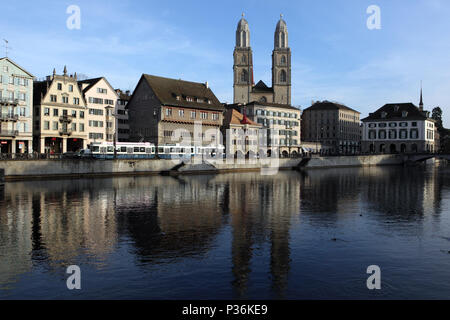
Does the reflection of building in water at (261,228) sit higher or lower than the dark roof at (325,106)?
lower

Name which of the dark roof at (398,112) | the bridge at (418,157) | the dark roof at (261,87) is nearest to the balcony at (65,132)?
the dark roof at (261,87)

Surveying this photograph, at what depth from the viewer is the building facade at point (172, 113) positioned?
280 feet

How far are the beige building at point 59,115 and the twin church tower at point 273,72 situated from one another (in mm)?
79798

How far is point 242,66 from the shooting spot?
516ft

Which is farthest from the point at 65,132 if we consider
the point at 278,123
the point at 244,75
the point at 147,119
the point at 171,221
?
the point at 244,75

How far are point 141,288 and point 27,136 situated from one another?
A: 67843mm

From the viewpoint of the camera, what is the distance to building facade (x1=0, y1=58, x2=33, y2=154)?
71.4 meters

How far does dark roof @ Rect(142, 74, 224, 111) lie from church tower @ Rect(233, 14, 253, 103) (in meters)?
56.6

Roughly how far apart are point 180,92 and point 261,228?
68497 millimetres

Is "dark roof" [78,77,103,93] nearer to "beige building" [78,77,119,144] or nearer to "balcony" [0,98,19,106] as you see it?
"beige building" [78,77,119,144]

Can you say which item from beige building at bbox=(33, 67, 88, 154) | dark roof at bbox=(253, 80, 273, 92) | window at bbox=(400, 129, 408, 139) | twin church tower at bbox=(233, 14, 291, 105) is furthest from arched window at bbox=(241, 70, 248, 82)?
beige building at bbox=(33, 67, 88, 154)

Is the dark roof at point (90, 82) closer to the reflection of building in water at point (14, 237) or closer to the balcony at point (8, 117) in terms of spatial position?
the balcony at point (8, 117)

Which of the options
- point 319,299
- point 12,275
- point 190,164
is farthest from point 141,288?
point 190,164

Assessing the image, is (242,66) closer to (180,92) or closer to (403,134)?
(403,134)
